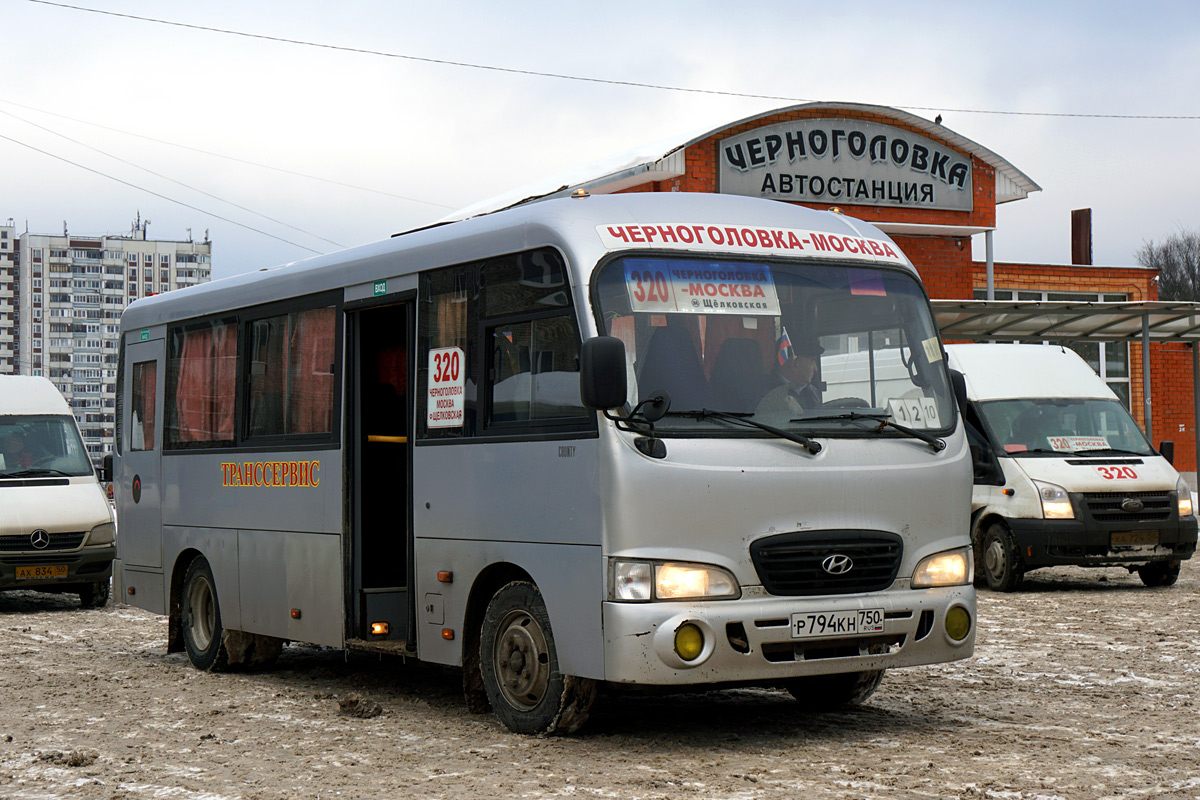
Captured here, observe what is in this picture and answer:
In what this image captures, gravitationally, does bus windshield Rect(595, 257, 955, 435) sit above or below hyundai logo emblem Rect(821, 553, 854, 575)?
above

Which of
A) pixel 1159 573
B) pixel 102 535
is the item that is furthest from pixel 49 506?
pixel 1159 573

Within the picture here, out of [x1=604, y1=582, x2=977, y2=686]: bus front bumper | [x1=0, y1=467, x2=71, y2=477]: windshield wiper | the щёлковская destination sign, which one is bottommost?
[x1=604, y1=582, x2=977, y2=686]: bus front bumper

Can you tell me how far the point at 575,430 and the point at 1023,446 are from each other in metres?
10.5

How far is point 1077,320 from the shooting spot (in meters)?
24.3

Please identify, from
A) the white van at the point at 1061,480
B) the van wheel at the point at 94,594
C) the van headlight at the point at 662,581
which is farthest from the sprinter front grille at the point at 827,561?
the van wheel at the point at 94,594

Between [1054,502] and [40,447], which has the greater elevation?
[40,447]

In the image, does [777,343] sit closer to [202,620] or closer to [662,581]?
[662,581]

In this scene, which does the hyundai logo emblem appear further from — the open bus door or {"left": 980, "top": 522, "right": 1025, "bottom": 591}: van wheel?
{"left": 980, "top": 522, "right": 1025, "bottom": 591}: van wheel

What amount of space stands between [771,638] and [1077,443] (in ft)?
34.7

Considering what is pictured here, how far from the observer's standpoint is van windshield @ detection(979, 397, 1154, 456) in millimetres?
17203

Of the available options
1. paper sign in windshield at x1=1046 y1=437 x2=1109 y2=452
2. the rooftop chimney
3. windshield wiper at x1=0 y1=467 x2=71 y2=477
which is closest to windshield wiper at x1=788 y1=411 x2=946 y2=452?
paper sign in windshield at x1=1046 y1=437 x2=1109 y2=452

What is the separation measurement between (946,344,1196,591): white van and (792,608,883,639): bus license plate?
9.07 meters

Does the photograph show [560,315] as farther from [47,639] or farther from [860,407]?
[47,639]

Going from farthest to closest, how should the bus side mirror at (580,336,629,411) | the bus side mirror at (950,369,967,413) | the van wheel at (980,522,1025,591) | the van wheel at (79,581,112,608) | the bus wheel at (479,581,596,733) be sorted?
1. the van wheel at (79,581,112,608)
2. the van wheel at (980,522,1025,591)
3. the bus side mirror at (950,369,967,413)
4. the bus wheel at (479,581,596,733)
5. the bus side mirror at (580,336,629,411)
